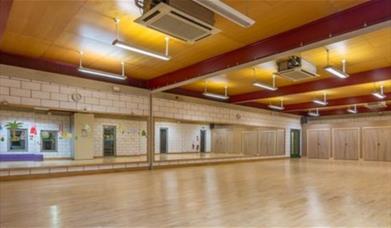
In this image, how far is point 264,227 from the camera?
10.6 ft

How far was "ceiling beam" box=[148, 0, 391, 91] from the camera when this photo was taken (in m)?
4.15

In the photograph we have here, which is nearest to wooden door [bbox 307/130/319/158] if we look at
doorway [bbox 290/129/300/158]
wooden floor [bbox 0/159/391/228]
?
doorway [bbox 290/129/300/158]

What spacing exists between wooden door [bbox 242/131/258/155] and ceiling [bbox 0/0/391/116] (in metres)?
7.83

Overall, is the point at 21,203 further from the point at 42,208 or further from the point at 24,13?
the point at 24,13

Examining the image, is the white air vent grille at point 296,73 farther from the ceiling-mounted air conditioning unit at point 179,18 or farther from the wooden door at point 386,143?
the wooden door at point 386,143

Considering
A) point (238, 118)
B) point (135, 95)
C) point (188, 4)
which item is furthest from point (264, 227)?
point (238, 118)

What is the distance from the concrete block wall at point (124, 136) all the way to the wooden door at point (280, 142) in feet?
25.3

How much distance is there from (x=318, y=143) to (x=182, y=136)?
8.48m

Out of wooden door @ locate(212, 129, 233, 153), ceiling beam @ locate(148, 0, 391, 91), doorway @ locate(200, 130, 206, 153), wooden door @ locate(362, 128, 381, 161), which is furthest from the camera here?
doorway @ locate(200, 130, 206, 153)

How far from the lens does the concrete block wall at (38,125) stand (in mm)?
11484

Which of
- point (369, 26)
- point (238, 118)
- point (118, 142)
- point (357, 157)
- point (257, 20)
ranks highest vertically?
point (257, 20)

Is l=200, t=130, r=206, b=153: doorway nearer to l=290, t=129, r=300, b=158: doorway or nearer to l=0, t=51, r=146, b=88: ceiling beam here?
l=290, t=129, r=300, b=158: doorway

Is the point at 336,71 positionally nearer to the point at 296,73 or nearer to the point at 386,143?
the point at 296,73

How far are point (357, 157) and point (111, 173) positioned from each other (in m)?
13.7
